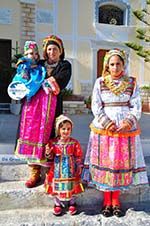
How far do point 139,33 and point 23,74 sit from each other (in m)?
7.85

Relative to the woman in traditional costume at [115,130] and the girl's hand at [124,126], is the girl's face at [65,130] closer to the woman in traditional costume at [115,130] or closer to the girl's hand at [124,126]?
the woman in traditional costume at [115,130]

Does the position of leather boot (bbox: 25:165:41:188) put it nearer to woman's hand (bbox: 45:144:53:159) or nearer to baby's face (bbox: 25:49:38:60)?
woman's hand (bbox: 45:144:53:159)

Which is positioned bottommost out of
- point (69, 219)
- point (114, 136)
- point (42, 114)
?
point (69, 219)

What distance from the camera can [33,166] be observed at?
251 cm

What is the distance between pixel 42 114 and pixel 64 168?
409mm

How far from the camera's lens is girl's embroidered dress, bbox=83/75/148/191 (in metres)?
2.25

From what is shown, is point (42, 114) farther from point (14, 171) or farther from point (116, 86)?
point (14, 171)

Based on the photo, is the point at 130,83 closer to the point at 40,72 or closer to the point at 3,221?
the point at 40,72

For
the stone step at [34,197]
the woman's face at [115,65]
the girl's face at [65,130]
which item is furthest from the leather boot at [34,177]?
the woman's face at [115,65]

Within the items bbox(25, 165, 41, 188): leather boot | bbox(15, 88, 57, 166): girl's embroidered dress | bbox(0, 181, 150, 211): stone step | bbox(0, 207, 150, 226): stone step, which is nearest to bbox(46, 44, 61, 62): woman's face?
bbox(15, 88, 57, 166): girl's embroidered dress

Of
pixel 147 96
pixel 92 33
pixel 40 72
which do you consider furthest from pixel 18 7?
pixel 40 72

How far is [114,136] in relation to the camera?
7.38ft

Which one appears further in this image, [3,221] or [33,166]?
[33,166]

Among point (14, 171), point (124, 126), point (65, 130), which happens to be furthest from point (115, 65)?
point (14, 171)
